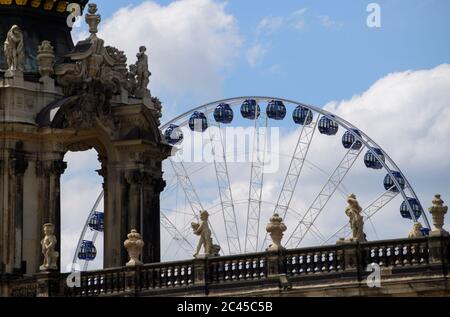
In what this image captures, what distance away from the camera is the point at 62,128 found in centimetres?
7188

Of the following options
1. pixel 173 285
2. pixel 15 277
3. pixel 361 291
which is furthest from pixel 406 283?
pixel 15 277

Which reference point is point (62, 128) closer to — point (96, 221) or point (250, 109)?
point (250, 109)

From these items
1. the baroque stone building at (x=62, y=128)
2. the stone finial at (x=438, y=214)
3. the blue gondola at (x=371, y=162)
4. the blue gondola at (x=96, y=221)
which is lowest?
the stone finial at (x=438, y=214)

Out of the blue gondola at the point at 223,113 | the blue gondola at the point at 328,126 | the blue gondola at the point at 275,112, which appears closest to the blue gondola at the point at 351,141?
the blue gondola at the point at 328,126

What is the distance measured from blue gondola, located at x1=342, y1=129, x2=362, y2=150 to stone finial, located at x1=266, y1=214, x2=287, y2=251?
137 ft

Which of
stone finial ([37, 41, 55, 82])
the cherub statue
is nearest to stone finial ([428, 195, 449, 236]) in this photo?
the cherub statue

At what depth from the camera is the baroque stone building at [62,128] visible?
71.8 metres

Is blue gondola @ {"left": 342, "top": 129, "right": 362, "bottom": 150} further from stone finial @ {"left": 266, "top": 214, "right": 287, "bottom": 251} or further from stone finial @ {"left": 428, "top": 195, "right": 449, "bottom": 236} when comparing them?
stone finial @ {"left": 428, "top": 195, "right": 449, "bottom": 236}

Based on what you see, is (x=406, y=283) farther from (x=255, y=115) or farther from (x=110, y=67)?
(x=255, y=115)

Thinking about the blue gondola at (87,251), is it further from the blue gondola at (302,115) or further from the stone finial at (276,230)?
the stone finial at (276,230)

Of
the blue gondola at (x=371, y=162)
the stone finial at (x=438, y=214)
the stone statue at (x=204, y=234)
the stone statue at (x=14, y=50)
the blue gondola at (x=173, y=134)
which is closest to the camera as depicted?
the stone finial at (x=438, y=214)

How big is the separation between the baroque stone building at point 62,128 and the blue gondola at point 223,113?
94.8ft

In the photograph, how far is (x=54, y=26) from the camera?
7519cm

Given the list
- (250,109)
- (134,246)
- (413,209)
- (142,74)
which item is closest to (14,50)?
(142,74)
